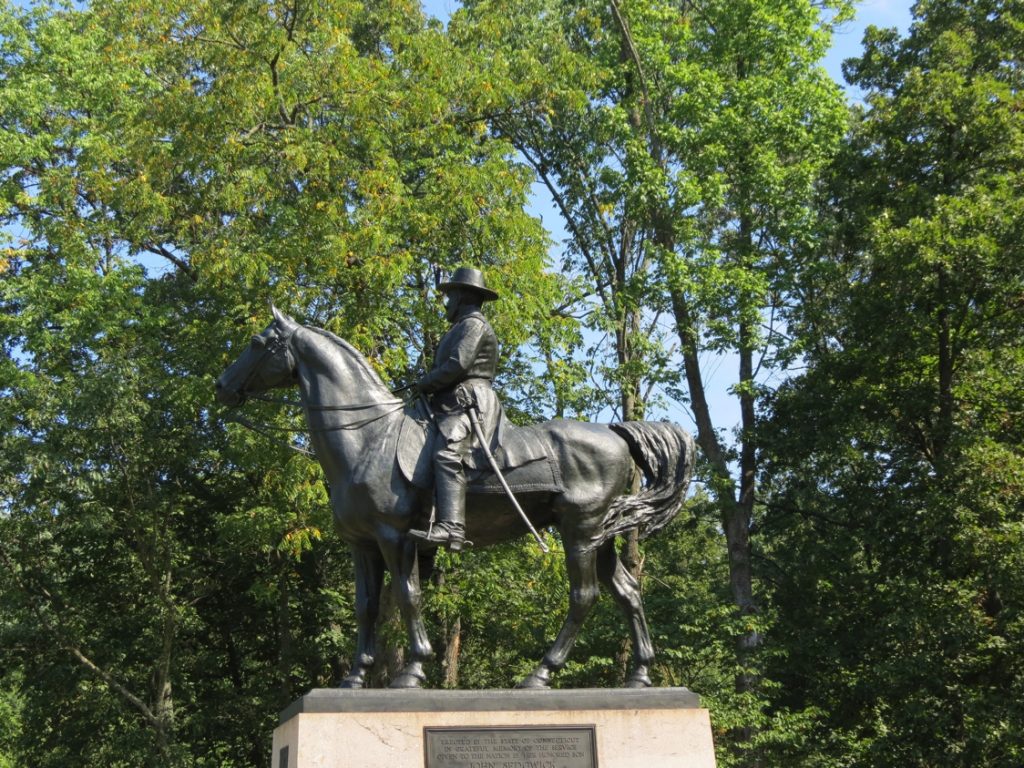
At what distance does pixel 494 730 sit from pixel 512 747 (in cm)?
16

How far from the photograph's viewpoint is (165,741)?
1884cm

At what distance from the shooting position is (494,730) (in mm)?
7500

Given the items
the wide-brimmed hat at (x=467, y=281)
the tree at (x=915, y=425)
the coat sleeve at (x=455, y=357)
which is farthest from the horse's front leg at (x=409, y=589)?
the tree at (x=915, y=425)

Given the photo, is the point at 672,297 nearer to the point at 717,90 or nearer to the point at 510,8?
the point at 717,90

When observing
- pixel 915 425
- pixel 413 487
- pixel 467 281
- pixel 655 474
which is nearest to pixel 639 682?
pixel 655 474

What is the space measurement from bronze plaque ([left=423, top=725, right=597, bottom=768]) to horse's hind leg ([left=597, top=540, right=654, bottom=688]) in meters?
0.83

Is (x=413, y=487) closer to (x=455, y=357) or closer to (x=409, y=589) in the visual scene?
(x=409, y=589)

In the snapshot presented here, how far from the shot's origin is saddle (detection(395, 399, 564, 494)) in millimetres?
8258

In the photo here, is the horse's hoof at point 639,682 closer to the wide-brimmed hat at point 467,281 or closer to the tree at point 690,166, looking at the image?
the wide-brimmed hat at point 467,281

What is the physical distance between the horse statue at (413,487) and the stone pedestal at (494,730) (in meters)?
0.46

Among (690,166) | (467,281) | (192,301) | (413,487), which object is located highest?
(690,166)

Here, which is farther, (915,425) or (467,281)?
(915,425)

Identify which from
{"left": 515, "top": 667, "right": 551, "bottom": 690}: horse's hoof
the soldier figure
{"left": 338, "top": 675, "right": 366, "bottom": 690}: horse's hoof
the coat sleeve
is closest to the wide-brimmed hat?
the soldier figure

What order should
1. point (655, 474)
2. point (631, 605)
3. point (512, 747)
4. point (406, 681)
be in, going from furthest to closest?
point (655, 474), point (631, 605), point (406, 681), point (512, 747)
